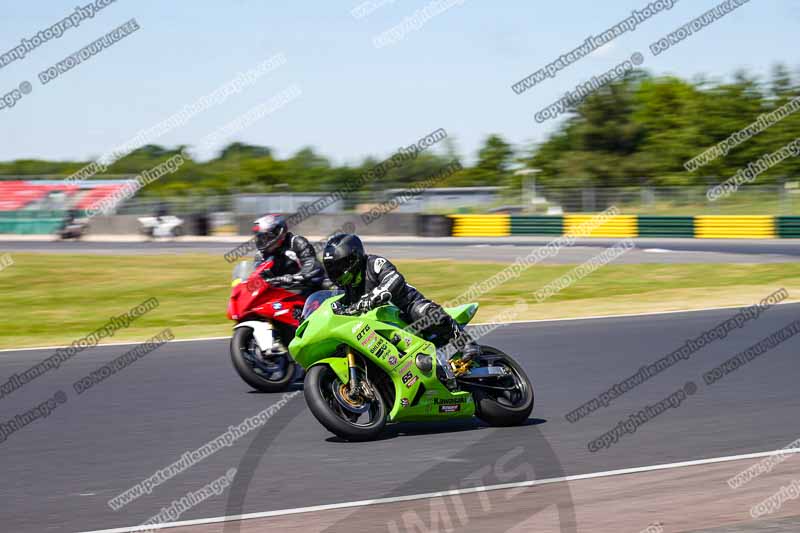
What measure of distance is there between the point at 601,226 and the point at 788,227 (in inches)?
265

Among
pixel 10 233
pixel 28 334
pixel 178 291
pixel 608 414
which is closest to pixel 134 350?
pixel 28 334

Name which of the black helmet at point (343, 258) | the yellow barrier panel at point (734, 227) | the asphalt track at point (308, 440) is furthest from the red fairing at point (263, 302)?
the yellow barrier panel at point (734, 227)

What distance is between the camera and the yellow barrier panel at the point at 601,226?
126 ft

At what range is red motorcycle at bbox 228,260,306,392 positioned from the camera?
413 inches

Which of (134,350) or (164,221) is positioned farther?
(164,221)

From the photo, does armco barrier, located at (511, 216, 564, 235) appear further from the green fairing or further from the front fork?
the front fork

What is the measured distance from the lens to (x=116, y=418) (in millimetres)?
9375

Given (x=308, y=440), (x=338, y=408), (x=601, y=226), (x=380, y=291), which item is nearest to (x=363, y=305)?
(x=380, y=291)

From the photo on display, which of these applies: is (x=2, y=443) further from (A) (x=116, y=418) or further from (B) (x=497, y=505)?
(B) (x=497, y=505)

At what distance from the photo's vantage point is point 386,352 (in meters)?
8.11

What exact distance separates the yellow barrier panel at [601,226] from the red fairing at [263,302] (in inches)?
1143

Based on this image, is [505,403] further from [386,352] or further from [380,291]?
[380,291]

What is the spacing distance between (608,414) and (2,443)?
4.88 metres

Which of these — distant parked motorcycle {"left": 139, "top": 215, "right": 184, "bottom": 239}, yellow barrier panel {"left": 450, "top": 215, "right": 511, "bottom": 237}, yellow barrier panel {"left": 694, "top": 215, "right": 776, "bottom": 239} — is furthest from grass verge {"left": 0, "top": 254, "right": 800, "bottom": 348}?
distant parked motorcycle {"left": 139, "top": 215, "right": 184, "bottom": 239}
